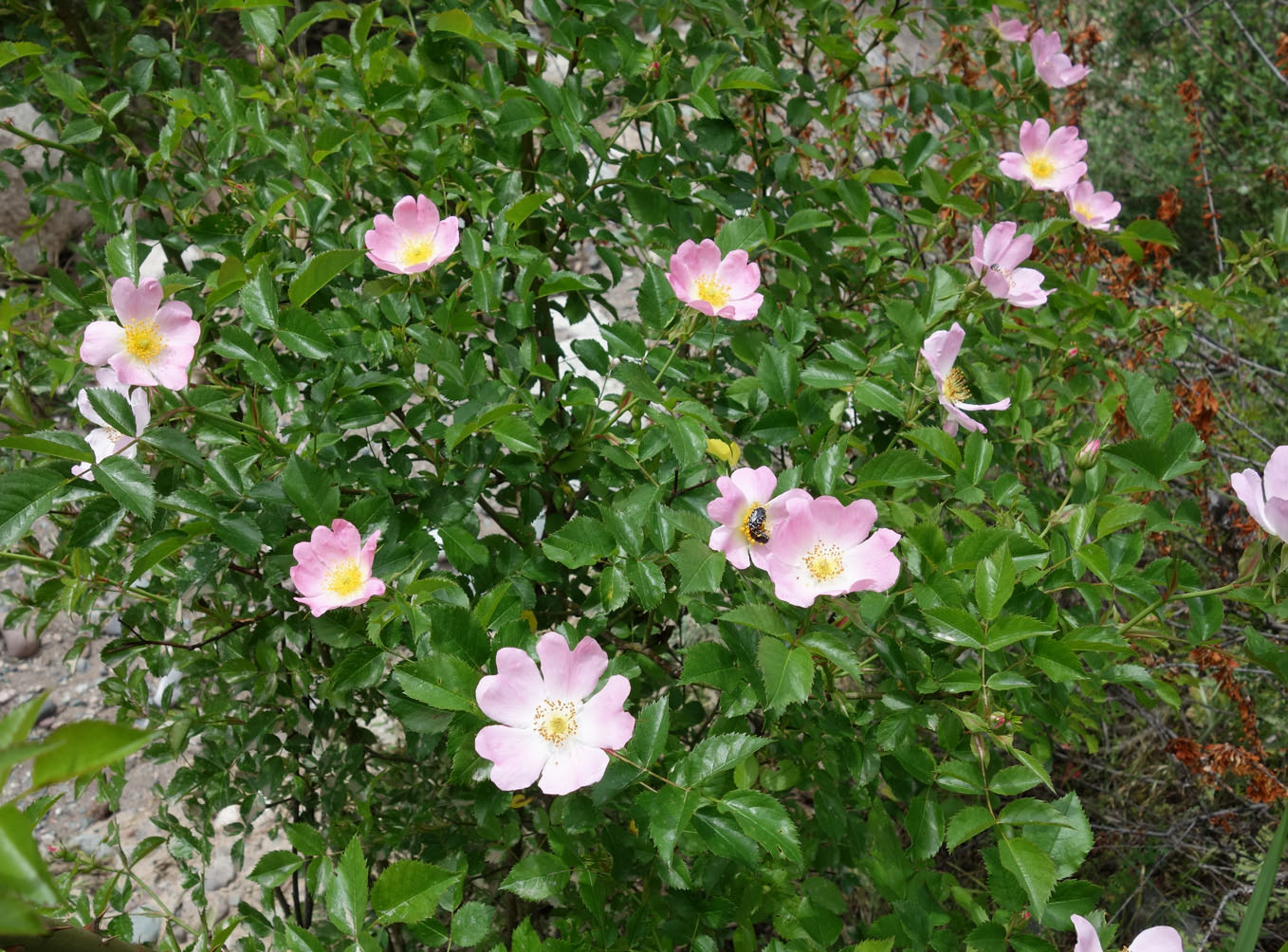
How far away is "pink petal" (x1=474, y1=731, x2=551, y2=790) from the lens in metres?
0.93

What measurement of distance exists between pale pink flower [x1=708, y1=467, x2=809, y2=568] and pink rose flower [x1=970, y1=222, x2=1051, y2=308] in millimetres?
458

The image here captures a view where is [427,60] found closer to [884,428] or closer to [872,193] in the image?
[884,428]

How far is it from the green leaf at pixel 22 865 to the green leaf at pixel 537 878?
710 millimetres

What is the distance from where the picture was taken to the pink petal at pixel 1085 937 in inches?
37.5

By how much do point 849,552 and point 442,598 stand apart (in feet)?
1.57

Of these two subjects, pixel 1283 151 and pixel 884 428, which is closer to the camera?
pixel 884 428

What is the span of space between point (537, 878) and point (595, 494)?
517mm

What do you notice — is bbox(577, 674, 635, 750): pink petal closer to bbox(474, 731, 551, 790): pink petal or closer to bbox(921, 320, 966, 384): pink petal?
bbox(474, 731, 551, 790): pink petal

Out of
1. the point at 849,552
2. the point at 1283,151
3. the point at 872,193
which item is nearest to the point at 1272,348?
the point at 1283,151

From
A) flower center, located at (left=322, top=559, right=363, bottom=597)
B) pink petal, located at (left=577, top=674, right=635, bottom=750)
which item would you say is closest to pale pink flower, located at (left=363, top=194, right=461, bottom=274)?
flower center, located at (left=322, top=559, right=363, bottom=597)

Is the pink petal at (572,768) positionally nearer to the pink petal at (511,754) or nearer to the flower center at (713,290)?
the pink petal at (511,754)

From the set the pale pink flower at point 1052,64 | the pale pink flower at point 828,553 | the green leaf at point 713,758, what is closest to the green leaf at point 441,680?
the green leaf at point 713,758

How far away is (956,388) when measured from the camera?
1.36 m

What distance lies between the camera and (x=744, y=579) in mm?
1152
